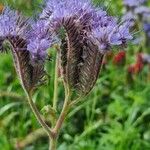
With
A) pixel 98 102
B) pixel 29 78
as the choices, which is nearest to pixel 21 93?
pixel 98 102

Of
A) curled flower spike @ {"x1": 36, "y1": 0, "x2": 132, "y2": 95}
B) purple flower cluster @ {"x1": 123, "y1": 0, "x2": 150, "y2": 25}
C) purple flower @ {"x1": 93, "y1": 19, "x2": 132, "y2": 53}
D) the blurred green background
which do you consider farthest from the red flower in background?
purple flower @ {"x1": 93, "y1": 19, "x2": 132, "y2": 53}

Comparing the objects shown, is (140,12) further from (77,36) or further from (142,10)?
(77,36)

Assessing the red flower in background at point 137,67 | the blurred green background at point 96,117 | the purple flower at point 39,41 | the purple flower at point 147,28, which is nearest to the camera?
the purple flower at point 39,41

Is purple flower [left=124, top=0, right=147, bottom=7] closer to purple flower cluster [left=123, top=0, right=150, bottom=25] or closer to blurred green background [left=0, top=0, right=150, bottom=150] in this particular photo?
purple flower cluster [left=123, top=0, right=150, bottom=25]

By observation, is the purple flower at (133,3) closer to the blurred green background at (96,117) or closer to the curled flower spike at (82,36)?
the blurred green background at (96,117)

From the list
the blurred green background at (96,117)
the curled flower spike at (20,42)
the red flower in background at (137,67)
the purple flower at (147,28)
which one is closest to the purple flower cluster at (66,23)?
the curled flower spike at (20,42)

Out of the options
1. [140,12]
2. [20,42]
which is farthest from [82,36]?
[140,12]

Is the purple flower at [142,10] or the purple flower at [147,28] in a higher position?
the purple flower at [142,10]
